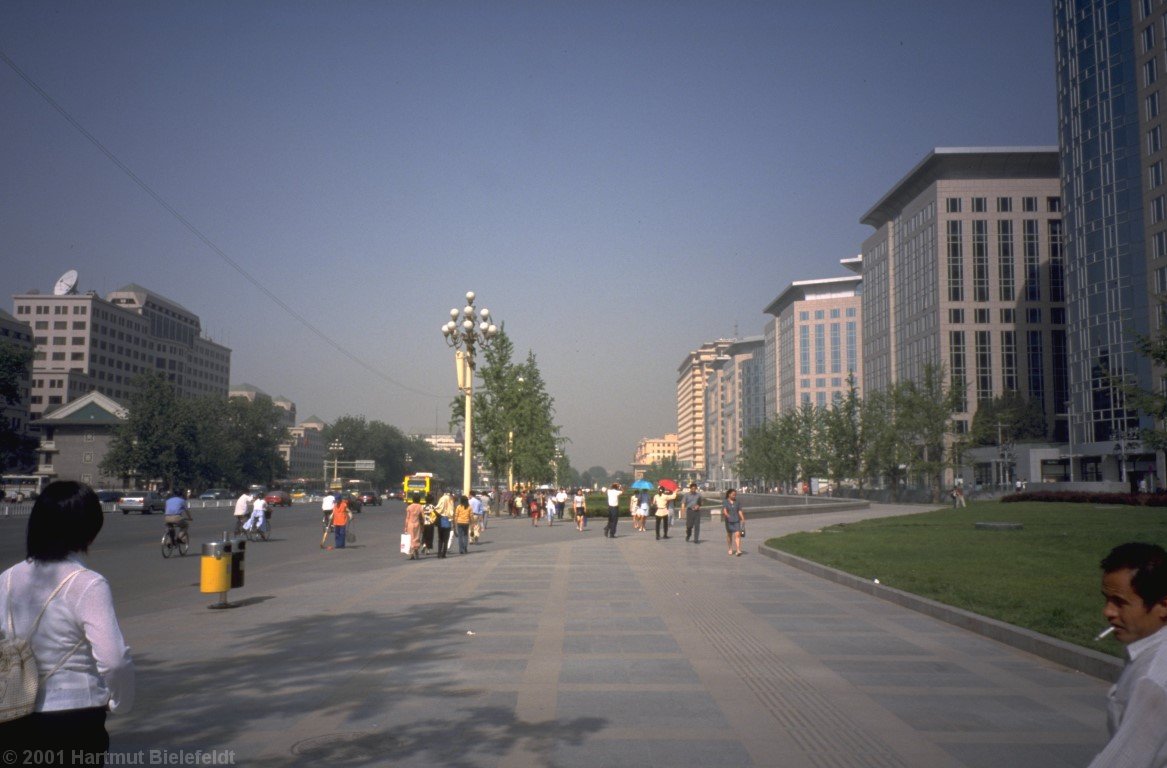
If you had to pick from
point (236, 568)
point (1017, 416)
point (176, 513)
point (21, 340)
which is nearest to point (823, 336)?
point (1017, 416)

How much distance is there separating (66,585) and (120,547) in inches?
1022

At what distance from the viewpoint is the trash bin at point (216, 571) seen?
12953 millimetres

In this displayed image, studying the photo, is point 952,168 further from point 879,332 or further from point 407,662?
point 407,662

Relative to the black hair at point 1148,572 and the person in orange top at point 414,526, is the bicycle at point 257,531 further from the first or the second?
the black hair at point 1148,572

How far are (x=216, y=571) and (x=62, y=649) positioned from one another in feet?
34.4

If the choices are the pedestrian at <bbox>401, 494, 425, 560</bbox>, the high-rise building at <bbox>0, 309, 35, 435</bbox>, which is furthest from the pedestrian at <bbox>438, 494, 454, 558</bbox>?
the high-rise building at <bbox>0, 309, 35, 435</bbox>

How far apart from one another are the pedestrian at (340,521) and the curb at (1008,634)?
49.9 ft

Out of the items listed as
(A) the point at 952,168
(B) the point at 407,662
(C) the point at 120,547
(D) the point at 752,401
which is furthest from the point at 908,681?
(D) the point at 752,401

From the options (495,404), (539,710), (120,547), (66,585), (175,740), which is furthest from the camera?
(495,404)

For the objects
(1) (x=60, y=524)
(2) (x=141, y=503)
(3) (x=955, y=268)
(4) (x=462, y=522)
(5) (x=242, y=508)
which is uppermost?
(3) (x=955, y=268)

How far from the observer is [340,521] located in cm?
2597

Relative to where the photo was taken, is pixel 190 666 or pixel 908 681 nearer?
pixel 908 681

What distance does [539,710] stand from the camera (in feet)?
22.9

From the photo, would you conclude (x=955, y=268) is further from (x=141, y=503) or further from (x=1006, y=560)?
(x=1006, y=560)
